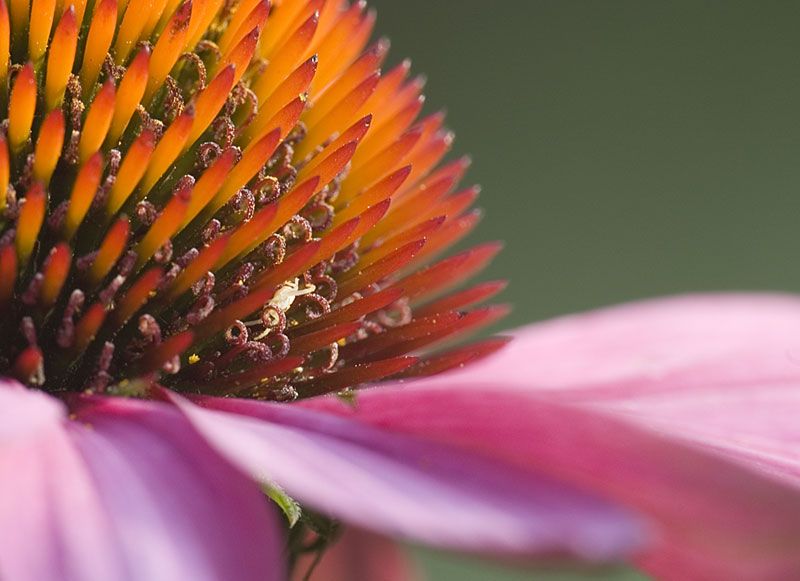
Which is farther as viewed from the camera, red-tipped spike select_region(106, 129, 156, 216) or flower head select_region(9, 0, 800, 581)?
red-tipped spike select_region(106, 129, 156, 216)

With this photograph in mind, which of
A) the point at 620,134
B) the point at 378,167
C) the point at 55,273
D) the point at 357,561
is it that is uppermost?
the point at 620,134

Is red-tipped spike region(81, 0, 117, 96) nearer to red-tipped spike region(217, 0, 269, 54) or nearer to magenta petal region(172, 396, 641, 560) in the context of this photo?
red-tipped spike region(217, 0, 269, 54)

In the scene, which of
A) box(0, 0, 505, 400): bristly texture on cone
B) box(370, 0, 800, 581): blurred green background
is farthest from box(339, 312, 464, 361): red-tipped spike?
box(370, 0, 800, 581): blurred green background

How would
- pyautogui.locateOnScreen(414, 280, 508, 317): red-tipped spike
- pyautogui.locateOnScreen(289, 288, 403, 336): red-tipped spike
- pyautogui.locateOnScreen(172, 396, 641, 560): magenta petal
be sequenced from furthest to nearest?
pyautogui.locateOnScreen(414, 280, 508, 317): red-tipped spike
pyautogui.locateOnScreen(289, 288, 403, 336): red-tipped spike
pyautogui.locateOnScreen(172, 396, 641, 560): magenta petal

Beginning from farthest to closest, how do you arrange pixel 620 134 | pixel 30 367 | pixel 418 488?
pixel 620 134
pixel 30 367
pixel 418 488

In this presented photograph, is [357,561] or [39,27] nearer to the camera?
[39,27]

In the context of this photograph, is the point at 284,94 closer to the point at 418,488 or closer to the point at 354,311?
the point at 354,311

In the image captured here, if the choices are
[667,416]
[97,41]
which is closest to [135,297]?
[97,41]
